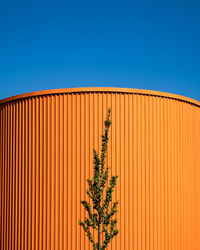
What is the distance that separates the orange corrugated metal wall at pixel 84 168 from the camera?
8.20 meters

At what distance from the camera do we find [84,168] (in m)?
8.17

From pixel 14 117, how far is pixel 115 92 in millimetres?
3686

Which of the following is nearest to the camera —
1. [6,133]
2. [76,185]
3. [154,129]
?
[76,185]

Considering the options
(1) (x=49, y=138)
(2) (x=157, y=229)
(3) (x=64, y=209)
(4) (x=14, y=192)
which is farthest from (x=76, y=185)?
(2) (x=157, y=229)

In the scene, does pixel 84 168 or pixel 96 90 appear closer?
pixel 84 168

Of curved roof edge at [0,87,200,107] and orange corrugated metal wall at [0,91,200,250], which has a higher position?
curved roof edge at [0,87,200,107]

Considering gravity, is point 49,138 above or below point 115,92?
below

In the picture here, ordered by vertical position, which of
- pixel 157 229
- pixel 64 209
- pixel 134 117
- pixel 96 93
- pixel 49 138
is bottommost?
pixel 157 229

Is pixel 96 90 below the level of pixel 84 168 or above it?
above

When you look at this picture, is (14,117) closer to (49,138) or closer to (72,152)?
(49,138)

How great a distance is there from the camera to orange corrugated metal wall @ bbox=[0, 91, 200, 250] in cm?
820

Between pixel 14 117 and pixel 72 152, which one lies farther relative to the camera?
pixel 14 117

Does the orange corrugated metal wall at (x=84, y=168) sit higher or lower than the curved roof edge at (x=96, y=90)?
lower

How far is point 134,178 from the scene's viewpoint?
8.38 m
